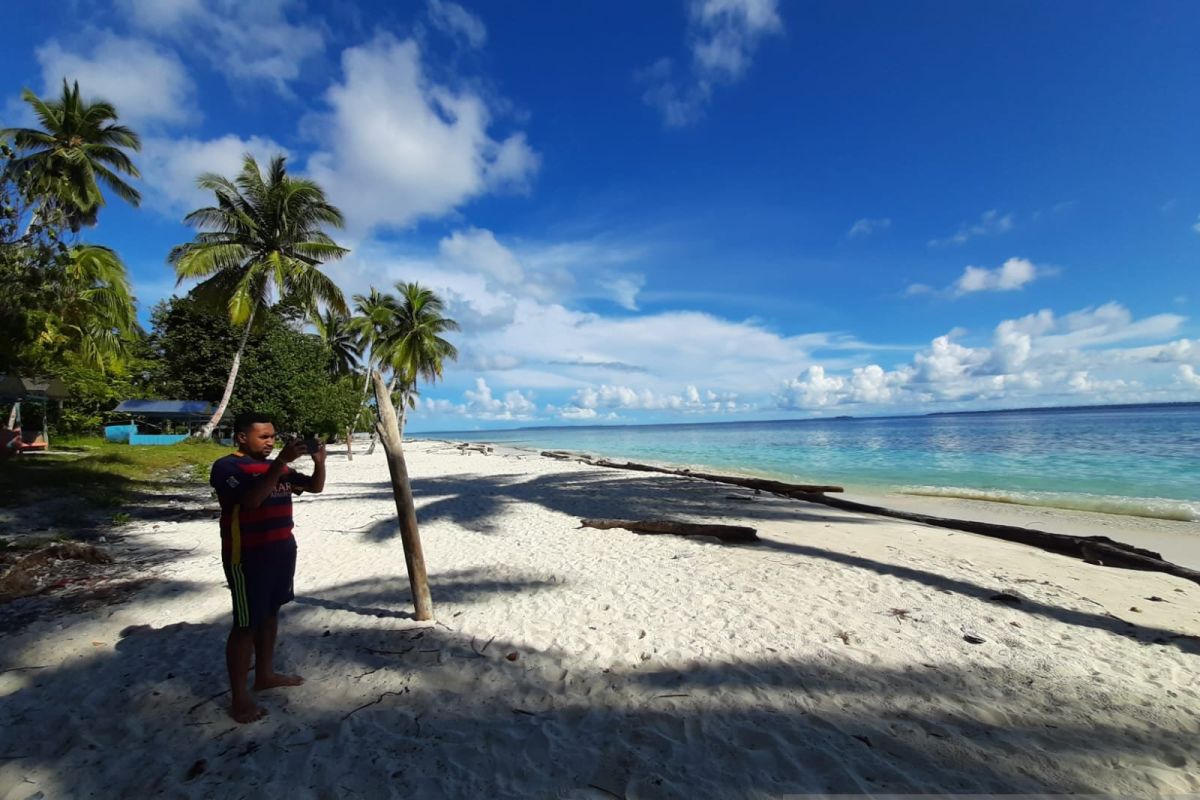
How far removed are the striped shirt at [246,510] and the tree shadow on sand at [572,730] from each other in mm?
1171

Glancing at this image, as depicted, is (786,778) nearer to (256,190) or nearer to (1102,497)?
(1102,497)

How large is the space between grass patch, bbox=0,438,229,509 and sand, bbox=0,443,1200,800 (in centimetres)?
652

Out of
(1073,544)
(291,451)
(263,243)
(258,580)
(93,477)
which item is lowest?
(1073,544)

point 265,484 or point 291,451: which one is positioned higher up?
point 291,451

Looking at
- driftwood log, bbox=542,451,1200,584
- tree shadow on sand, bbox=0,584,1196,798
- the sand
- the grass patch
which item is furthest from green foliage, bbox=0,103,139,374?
driftwood log, bbox=542,451,1200,584

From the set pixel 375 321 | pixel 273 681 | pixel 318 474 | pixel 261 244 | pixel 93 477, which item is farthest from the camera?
pixel 375 321

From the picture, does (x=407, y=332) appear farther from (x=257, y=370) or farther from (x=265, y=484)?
(x=265, y=484)

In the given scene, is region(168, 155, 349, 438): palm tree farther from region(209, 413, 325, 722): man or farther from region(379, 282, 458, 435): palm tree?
region(209, 413, 325, 722): man

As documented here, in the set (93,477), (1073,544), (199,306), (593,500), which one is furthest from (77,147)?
(1073,544)

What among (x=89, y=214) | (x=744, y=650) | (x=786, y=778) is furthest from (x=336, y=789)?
(x=89, y=214)

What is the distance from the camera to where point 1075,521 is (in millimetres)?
11789

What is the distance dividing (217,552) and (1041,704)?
32.0 ft

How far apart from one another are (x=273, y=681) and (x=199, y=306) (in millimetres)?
21883

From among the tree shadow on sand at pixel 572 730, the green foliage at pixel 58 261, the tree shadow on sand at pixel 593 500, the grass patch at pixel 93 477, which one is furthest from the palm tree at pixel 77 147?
the tree shadow on sand at pixel 572 730
